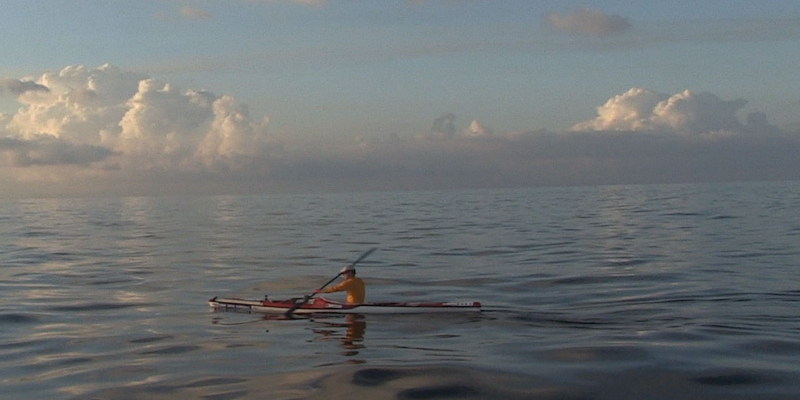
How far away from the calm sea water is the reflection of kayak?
1.39 ft

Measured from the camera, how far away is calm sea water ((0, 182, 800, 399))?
557 inches

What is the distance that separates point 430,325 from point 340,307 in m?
3.15

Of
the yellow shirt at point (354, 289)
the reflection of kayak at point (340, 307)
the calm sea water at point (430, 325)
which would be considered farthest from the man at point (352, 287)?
the calm sea water at point (430, 325)

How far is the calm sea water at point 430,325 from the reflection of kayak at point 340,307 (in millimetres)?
422

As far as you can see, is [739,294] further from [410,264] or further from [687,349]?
[410,264]

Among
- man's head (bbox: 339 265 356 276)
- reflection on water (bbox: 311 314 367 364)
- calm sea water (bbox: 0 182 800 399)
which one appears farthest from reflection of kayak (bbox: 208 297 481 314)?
man's head (bbox: 339 265 356 276)

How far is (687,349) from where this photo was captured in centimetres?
1633

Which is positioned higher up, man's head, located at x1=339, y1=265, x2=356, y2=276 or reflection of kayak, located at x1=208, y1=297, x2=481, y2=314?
man's head, located at x1=339, y1=265, x2=356, y2=276

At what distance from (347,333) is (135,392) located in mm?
6554

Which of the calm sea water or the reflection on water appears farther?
the reflection on water

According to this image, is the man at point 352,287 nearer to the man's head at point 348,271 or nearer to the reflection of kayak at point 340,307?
the man's head at point 348,271

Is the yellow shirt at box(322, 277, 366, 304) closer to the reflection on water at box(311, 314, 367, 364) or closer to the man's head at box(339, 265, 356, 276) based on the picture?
the man's head at box(339, 265, 356, 276)

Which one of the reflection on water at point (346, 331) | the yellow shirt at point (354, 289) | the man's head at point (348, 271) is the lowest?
the reflection on water at point (346, 331)

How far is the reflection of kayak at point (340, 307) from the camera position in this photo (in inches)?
849
